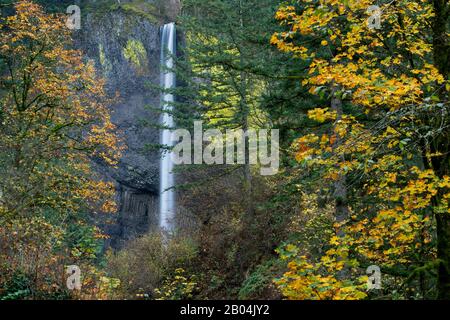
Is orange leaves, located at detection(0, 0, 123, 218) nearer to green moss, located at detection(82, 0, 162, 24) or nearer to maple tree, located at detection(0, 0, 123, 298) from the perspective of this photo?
maple tree, located at detection(0, 0, 123, 298)

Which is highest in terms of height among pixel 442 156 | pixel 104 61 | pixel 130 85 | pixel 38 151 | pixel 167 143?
pixel 104 61

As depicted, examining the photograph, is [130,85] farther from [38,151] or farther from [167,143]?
[38,151]

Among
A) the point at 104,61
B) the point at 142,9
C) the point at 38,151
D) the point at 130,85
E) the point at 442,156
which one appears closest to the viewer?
the point at 442,156

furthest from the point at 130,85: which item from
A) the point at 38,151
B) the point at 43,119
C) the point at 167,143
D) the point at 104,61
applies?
the point at 38,151

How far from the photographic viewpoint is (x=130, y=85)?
29094mm

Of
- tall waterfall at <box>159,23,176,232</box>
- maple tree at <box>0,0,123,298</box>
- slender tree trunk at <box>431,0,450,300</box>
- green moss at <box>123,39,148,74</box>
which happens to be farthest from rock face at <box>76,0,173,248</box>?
slender tree trunk at <box>431,0,450,300</box>

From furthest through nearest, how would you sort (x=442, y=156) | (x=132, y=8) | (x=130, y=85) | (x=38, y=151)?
1. (x=132, y=8)
2. (x=130, y=85)
3. (x=38, y=151)
4. (x=442, y=156)

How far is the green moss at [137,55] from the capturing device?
2905cm

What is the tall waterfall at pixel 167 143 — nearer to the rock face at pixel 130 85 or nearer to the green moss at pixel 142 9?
the rock face at pixel 130 85

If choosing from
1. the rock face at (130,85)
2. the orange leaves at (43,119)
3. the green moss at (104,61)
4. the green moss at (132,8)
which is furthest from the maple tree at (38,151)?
the green moss at (132,8)

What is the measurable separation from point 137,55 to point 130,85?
78.7 inches

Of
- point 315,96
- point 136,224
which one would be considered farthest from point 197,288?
point 136,224

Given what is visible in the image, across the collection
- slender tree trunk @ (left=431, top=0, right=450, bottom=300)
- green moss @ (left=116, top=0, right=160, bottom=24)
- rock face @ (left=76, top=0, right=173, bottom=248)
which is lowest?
slender tree trunk @ (left=431, top=0, right=450, bottom=300)

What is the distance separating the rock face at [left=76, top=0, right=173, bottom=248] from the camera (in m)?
28.1
